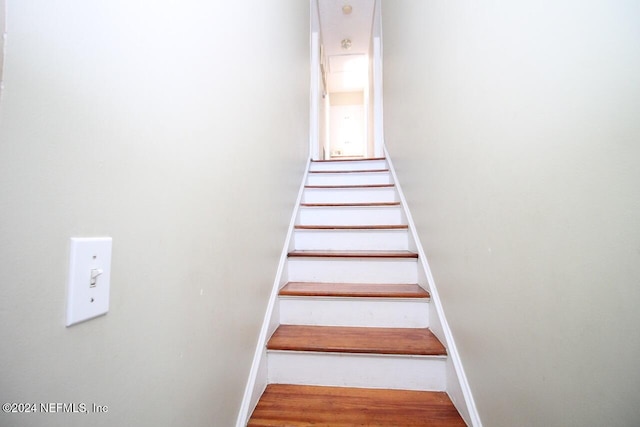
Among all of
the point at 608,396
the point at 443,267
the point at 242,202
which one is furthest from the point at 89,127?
the point at 443,267

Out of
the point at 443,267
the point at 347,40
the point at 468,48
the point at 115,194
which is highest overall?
the point at 347,40

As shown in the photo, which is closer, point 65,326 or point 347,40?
point 65,326

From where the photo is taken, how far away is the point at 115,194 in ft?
1.41

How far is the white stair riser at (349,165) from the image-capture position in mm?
2723

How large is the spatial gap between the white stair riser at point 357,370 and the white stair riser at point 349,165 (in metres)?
1.91

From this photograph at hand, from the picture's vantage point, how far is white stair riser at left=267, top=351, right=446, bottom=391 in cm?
106

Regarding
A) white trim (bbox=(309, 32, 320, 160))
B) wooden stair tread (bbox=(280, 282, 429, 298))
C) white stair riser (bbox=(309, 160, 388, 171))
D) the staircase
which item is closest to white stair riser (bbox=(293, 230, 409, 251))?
the staircase

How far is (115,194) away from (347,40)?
4512 millimetres

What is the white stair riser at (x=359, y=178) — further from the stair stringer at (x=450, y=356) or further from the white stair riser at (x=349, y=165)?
the stair stringer at (x=450, y=356)

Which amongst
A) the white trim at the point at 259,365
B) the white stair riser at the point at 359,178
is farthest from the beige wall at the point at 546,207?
the white stair riser at the point at 359,178

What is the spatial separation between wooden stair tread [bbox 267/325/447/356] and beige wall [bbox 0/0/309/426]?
23cm

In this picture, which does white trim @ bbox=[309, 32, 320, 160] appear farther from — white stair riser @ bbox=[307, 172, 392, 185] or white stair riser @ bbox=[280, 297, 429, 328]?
white stair riser @ bbox=[280, 297, 429, 328]

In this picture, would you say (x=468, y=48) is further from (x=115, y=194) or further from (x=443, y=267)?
(x=115, y=194)

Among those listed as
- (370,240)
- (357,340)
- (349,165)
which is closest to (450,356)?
(357,340)
